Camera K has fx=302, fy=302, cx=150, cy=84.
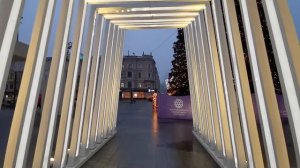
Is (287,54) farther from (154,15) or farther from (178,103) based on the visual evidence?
(178,103)

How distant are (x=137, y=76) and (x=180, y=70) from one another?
49904 mm

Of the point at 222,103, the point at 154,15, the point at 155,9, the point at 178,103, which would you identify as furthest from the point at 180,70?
the point at 222,103

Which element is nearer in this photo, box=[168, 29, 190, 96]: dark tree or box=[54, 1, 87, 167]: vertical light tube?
box=[54, 1, 87, 167]: vertical light tube

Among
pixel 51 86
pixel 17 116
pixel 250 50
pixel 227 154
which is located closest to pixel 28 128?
pixel 17 116

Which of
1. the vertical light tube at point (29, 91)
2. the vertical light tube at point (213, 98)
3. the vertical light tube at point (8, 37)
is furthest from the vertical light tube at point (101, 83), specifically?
the vertical light tube at point (8, 37)

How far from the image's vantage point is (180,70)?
20.0m

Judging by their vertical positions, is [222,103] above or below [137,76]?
below

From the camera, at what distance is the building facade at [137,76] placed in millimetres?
68562

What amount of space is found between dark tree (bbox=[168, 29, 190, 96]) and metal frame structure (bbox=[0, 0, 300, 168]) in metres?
9.53

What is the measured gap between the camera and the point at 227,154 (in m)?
6.57

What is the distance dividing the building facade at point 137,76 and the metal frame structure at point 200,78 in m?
58.2

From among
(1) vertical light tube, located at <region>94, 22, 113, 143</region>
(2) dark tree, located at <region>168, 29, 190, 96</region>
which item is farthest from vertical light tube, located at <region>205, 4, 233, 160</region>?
(2) dark tree, located at <region>168, 29, 190, 96</region>

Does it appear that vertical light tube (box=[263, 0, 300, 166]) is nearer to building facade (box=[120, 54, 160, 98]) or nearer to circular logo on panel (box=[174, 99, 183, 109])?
circular logo on panel (box=[174, 99, 183, 109])

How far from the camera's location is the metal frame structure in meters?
3.29
